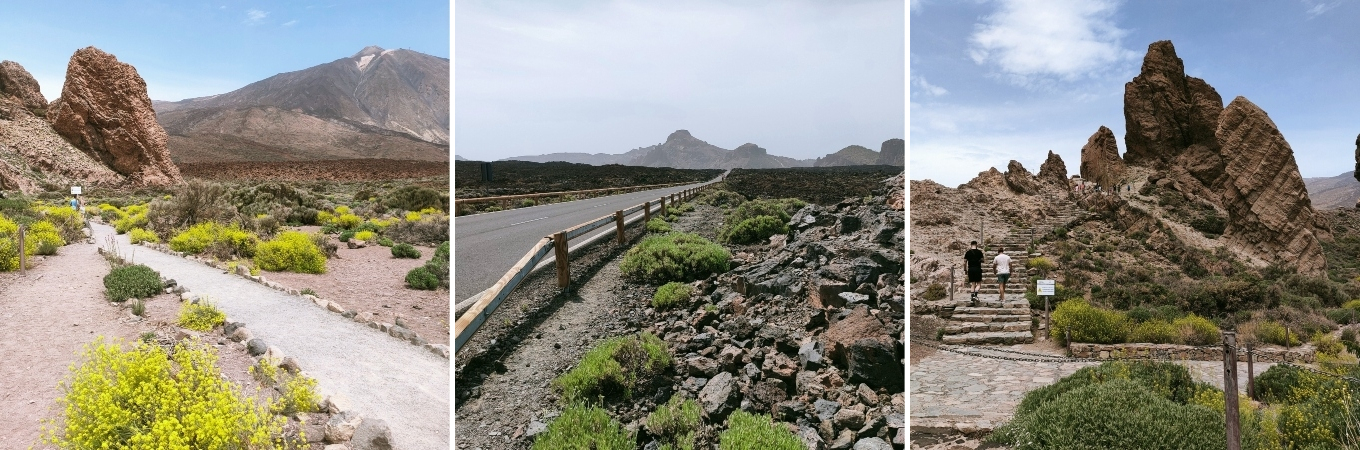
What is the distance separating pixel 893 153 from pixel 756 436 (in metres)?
1.09

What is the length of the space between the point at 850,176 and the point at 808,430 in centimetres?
95

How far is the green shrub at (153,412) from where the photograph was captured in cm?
299

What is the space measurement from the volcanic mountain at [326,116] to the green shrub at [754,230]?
5147 centimetres

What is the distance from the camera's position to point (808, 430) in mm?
1356

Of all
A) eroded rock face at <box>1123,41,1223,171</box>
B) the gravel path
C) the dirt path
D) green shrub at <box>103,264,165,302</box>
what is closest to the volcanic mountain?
the dirt path

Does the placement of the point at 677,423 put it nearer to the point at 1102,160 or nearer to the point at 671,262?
the point at 671,262

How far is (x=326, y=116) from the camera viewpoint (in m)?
120

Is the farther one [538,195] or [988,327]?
[988,327]

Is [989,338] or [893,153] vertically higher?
[893,153]

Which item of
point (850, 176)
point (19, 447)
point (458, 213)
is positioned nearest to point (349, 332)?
point (19, 447)

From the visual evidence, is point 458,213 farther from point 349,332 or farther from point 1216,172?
point 1216,172

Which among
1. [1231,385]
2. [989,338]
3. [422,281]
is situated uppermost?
[1231,385]

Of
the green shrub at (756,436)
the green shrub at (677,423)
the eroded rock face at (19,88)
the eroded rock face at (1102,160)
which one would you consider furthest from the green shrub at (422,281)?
the eroded rock face at (1102,160)

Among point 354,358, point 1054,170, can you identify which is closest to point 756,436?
point 354,358
